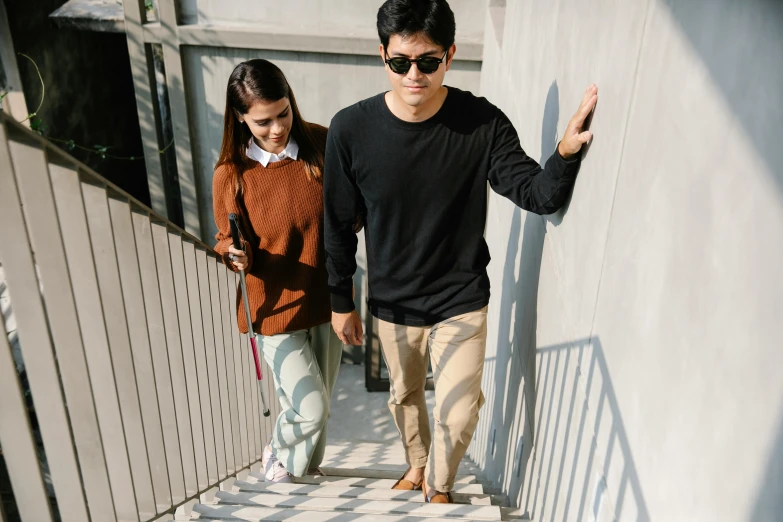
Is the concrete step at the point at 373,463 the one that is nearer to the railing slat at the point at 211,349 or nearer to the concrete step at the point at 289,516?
the railing slat at the point at 211,349

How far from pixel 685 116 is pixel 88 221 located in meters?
1.33

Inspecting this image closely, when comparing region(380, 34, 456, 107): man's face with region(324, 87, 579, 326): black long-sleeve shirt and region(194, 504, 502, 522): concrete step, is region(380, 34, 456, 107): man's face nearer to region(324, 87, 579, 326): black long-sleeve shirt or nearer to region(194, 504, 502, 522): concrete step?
region(324, 87, 579, 326): black long-sleeve shirt

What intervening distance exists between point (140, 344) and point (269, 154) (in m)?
0.89

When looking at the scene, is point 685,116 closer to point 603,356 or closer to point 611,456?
point 603,356

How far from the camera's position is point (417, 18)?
185 cm

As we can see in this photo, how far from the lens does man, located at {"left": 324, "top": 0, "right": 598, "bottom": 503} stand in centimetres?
188

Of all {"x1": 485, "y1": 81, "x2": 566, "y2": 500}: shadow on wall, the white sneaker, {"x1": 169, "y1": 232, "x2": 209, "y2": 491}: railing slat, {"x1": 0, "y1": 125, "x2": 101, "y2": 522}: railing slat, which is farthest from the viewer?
the white sneaker

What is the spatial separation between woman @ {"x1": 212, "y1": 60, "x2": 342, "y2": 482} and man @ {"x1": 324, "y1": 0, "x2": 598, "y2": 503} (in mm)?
186

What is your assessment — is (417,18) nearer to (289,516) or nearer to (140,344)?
(140,344)

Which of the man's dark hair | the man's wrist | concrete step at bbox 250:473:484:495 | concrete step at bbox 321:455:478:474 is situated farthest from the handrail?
concrete step at bbox 321:455:478:474

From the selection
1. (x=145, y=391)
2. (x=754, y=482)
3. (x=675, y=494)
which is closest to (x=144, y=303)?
(x=145, y=391)

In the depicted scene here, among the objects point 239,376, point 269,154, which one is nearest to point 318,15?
point 269,154

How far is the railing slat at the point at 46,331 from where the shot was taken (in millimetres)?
1316

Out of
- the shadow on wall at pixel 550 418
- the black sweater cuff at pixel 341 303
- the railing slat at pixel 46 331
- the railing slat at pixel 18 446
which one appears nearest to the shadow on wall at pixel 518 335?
the shadow on wall at pixel 550 418
